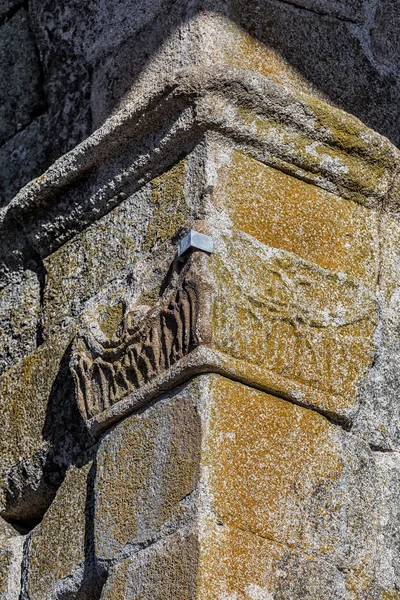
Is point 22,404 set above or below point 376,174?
below

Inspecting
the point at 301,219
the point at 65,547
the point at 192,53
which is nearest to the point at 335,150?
the point at 301,219

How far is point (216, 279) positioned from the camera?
8.31ft

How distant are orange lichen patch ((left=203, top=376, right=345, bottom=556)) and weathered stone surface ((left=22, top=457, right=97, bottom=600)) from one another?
431 millimetres

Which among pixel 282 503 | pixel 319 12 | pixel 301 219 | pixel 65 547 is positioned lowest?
pixel 65 547

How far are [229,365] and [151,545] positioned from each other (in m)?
0.39

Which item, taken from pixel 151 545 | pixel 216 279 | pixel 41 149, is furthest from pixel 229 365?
pixel 41 149

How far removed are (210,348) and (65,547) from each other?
0.63m

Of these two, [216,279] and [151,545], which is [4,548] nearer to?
[151,545]

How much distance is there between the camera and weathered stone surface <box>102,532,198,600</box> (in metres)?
2.29

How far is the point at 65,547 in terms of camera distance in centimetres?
275

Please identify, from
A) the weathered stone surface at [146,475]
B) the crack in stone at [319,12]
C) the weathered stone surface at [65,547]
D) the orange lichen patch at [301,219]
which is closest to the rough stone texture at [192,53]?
the crack in stone at [319,12]

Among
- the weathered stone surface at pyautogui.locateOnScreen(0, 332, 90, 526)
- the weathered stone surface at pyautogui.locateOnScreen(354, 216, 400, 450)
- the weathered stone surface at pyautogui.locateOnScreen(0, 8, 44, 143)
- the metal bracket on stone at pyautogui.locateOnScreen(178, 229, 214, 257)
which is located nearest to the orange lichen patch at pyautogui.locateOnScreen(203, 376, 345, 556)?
the weathered stone surface at pyautogui.locateOnScreen(354, 216, 400, 450)

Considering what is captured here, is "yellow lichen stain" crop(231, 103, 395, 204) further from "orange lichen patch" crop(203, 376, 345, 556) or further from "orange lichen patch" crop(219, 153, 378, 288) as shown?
"orange lichen patch" crop(203, 376, 345, 556)

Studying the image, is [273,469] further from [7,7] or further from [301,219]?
[7,7]
